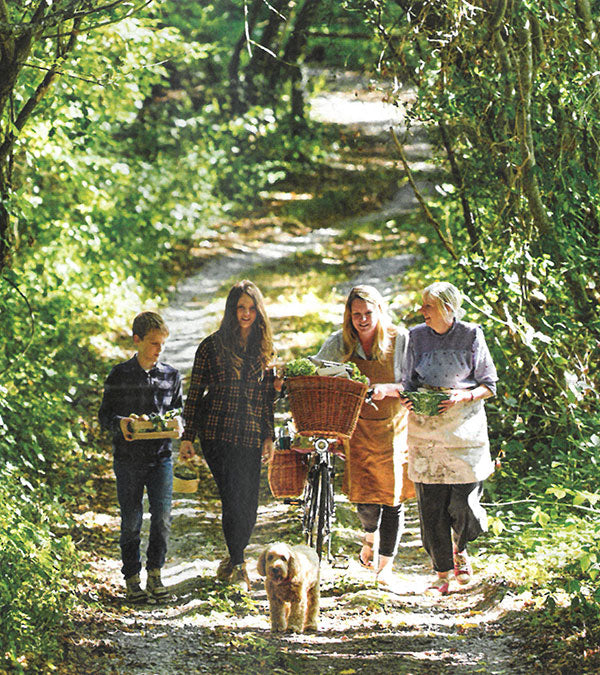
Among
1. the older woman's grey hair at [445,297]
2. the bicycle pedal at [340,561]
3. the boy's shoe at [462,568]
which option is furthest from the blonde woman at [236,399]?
the boy's shoe at [462,568]

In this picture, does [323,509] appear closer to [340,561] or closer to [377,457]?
[377,457]

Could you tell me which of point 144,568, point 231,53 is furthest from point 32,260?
point 231,53

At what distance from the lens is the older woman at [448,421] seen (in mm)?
4551

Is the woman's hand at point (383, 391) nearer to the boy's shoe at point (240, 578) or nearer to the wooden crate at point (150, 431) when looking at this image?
the wooden crate at point (150, 431)

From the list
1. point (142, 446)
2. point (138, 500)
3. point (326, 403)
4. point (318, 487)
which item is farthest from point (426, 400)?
point (138, 500)

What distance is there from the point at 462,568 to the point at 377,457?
0.73 metres

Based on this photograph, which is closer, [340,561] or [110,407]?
[110,407]

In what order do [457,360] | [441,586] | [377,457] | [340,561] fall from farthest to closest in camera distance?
1. [340,561]
2. [377,457]
3. [441,586]
4. [457,360]

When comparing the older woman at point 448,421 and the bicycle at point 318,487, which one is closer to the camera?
the older woman at point 448,421

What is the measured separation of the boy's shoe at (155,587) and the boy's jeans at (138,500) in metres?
0.08

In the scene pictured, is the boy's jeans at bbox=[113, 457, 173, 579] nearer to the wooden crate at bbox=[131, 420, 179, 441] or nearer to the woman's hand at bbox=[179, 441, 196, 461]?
the woman's hand at bbox=[179, 441, 196, 461]

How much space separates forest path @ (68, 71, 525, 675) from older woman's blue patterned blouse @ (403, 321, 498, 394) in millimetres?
1081

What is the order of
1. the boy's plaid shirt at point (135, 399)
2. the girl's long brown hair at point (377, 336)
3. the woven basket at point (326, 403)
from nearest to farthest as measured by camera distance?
1. the woven basket at point (326, 403)
2. the boy's plaid shirt at point (135, 399)
3. the girl's long brown hair at point (377, 336)

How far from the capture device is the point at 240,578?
15.9ft
